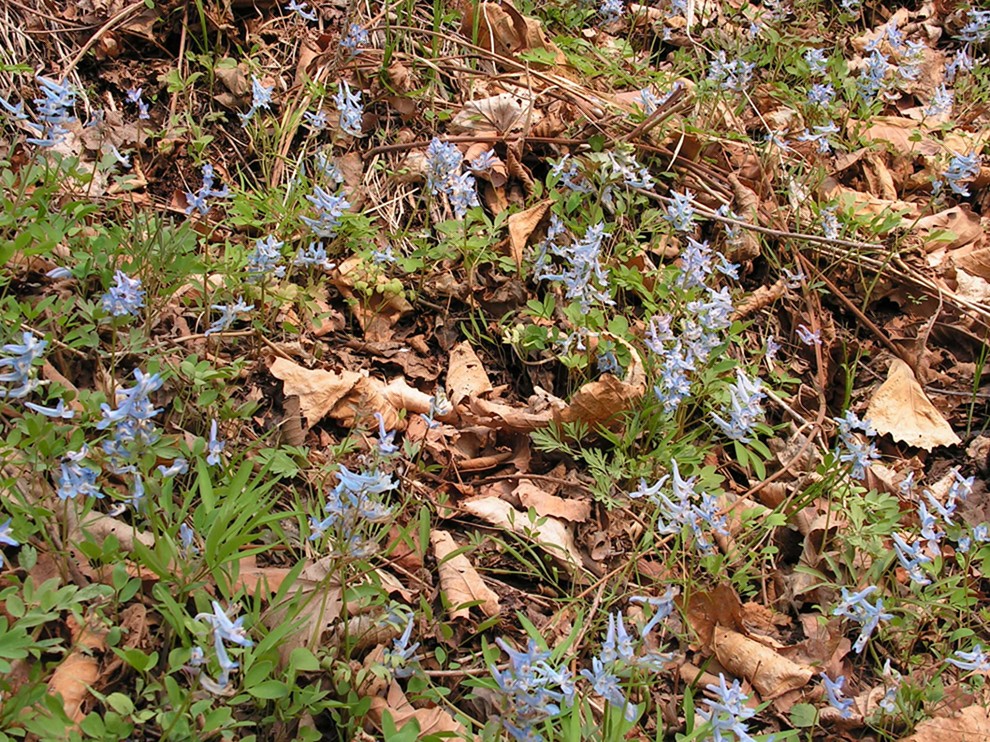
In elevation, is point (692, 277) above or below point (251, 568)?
above

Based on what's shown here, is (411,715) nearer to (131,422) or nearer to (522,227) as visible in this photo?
(131,422)

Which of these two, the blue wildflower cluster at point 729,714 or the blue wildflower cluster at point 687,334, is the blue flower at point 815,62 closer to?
the blue wildflower cluster at point 687,334

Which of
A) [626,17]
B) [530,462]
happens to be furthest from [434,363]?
[626,17]

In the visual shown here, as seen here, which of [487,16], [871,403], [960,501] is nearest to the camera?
[960,501]

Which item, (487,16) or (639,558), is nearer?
(639,558)

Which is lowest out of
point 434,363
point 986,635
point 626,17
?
point 986,635

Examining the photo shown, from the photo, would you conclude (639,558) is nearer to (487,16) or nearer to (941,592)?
(941,592)
